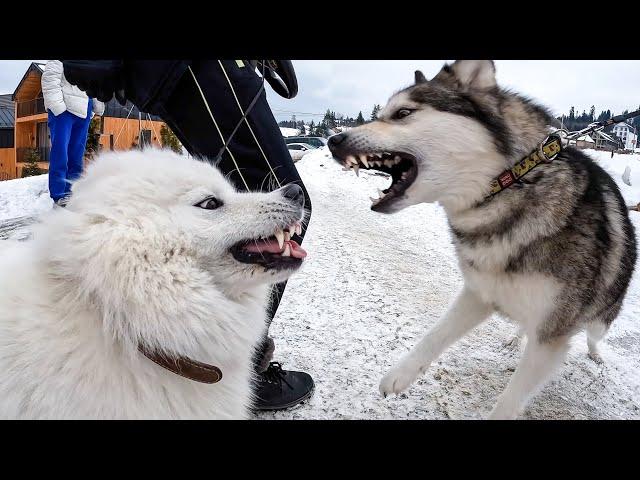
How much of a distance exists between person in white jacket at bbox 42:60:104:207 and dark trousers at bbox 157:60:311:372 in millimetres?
3285

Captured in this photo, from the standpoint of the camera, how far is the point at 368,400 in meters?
2.54

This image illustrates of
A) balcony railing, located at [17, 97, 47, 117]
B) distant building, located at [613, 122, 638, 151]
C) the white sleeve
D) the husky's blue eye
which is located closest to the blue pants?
the white sleeve

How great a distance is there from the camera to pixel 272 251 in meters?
1.65

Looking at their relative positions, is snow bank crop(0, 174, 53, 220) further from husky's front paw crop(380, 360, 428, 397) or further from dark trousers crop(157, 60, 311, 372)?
husky's front paw crop(380, 360, 428, 397)

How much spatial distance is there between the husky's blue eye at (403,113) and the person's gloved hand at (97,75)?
1.55 meters

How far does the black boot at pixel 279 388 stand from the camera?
7.86 ft

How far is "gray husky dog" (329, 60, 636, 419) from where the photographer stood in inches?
89.4

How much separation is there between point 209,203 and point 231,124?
727 mm

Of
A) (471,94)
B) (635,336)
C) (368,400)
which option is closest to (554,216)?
(471,94)

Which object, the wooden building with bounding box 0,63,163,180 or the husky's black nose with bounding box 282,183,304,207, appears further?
the wooden building with bounding box 0,63,163,180

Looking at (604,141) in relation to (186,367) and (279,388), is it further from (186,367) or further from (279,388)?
(186,367)

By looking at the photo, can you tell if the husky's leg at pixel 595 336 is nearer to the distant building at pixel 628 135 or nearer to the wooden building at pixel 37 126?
the distant building at pixel 628 135

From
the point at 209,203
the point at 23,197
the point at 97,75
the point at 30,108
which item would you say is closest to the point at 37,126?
the point at 30,108
